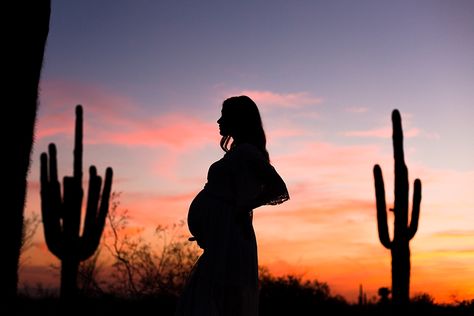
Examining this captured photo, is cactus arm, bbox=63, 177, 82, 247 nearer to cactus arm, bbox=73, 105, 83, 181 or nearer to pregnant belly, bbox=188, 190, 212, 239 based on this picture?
cactus arm, bbox=73, 105, 83, 181

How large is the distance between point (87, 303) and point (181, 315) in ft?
34.5

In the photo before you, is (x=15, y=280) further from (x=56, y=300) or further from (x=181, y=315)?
(x=56, y=300)

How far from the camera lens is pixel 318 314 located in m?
15.1

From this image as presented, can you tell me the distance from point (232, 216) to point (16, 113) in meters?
1.70

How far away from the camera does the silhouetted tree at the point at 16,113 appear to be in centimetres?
509

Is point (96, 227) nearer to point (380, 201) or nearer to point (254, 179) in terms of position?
point (380, 201)

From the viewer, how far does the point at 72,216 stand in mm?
14328

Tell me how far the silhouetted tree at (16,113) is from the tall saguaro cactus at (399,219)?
1027 cm

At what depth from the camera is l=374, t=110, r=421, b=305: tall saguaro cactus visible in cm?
1454

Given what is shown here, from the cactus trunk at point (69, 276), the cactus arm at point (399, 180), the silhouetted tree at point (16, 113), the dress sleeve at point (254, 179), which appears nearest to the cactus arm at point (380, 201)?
the cactus arm at point (399, 180)

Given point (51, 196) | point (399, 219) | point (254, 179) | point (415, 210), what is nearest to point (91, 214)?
point (51, 196)

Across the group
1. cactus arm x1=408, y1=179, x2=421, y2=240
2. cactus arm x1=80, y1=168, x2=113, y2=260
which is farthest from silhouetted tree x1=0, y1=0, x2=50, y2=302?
cactus arm x1=408, y1=179, x2=421, y2=240

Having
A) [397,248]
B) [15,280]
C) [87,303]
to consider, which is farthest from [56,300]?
[15,280]

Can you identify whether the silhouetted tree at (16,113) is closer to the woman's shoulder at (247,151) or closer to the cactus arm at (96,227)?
the woman's shoulder at (247,151)
